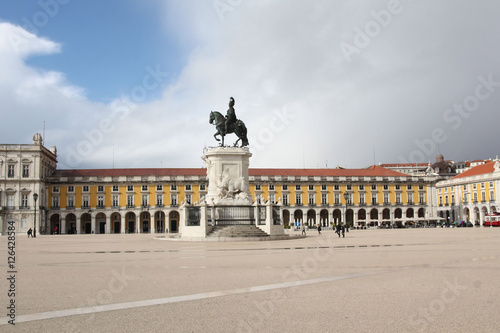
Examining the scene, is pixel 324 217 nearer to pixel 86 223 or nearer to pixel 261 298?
pixel 86 223

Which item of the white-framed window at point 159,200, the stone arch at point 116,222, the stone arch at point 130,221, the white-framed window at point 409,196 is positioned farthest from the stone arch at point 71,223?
the white-framed window at point 409,196

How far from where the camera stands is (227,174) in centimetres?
2952

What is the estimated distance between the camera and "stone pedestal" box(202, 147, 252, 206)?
29.1 meters

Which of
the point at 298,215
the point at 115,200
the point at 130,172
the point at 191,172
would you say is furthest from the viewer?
the point at 298,215

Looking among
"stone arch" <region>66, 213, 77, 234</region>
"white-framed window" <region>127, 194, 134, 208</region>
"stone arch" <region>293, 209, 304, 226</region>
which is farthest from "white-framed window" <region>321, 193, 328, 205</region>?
"stone arch" <region>66, 213, 77, 234</region>

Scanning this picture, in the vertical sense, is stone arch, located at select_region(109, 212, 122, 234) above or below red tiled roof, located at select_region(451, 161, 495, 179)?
below

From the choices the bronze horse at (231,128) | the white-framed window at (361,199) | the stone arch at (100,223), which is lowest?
the stone arch at (100,223)

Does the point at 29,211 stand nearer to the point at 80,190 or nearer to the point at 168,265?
the point at 80,190

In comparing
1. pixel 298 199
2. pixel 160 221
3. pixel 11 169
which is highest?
pixel 11 169

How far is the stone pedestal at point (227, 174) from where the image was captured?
29.1 m

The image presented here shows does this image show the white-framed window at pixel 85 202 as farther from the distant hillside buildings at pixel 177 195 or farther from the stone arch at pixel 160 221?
the stone arch at pixel 160 221

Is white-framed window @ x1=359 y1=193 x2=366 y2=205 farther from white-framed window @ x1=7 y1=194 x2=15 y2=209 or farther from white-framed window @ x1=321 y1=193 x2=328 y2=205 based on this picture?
white-framed window @ x1=7 y1=194 x2=15 y2=209

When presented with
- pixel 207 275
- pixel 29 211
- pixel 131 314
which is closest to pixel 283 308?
pixel 131 314

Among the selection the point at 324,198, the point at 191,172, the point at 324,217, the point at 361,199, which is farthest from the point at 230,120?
the point at 361,199
